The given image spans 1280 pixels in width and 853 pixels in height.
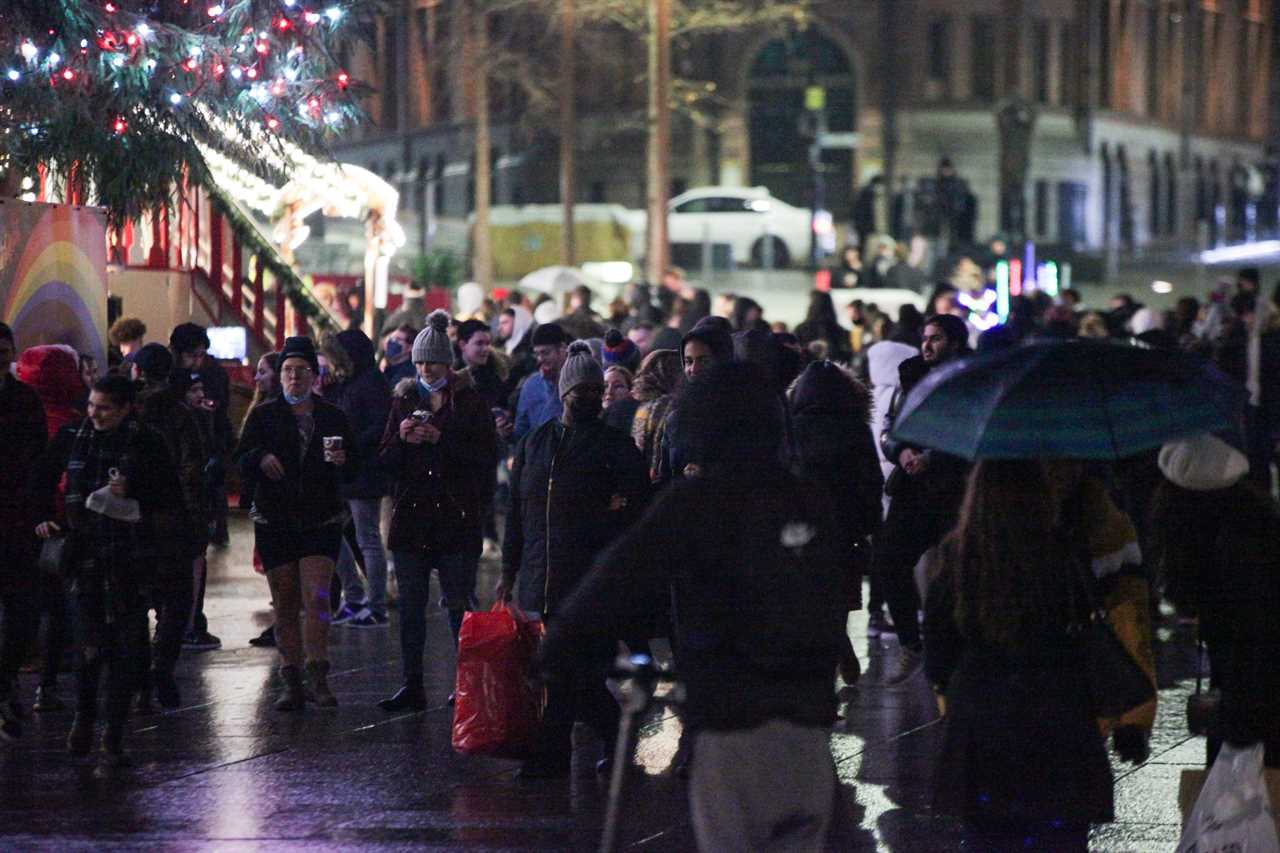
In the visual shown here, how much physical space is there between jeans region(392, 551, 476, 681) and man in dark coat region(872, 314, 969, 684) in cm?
204

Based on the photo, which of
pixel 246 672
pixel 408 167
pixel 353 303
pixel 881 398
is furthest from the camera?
pixel 408 167

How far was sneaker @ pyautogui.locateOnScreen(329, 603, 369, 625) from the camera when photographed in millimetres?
13969

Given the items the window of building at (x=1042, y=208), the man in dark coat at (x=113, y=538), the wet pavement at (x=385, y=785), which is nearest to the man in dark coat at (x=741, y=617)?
the wet pavement at (x=385, y=785)

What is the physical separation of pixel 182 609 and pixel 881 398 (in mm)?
5204

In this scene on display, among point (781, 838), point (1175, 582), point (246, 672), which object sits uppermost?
point (1175, 582)

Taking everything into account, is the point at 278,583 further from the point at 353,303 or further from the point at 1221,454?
the point at 353,303

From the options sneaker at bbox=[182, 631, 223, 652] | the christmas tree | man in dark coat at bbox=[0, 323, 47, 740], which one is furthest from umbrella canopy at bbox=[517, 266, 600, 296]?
man in dark coat at bbox=[0, 323, 47, 740]

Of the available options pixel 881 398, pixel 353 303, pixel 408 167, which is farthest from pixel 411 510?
pixel 408 167

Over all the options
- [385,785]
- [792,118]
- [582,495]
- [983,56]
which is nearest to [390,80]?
[792,118]

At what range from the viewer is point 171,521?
9.60m

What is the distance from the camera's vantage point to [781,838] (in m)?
5.31

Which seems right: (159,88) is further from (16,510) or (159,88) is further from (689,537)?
(689,537)

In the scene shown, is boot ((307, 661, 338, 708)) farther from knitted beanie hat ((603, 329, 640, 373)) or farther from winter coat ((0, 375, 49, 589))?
knitted beanie hat ((603, 329, 640, 373))

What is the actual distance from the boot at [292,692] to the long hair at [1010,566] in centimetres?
574
